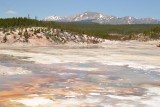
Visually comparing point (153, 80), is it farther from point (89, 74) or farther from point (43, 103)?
point (43, 103)

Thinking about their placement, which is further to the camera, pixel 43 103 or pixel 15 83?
pixel 15 83

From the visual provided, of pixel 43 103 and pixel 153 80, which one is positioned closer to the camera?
pixel 43 103

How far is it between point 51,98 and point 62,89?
1224 millimetres

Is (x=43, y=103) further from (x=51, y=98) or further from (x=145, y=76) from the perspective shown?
(x=145, y=76)

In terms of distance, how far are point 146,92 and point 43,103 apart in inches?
119

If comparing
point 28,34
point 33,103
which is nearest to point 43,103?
point 33,103

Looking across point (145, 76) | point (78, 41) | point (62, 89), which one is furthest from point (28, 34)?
point (62, 89)

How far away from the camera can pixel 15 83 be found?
10680 millimetres

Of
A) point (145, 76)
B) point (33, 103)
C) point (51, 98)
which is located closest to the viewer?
point (33, 103)

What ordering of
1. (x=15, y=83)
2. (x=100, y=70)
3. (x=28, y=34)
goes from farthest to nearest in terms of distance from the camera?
(x=28, y=34) < (x=100, y=70) < (x=15, y=83)

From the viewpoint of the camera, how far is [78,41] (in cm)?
3728

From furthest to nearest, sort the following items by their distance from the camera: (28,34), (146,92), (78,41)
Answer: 1. (78,41)
2. (28,34)
3. (146,92)

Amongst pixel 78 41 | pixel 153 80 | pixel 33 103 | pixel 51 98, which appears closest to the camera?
pixel 33 103

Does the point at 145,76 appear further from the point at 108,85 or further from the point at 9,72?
the point at 9,72
